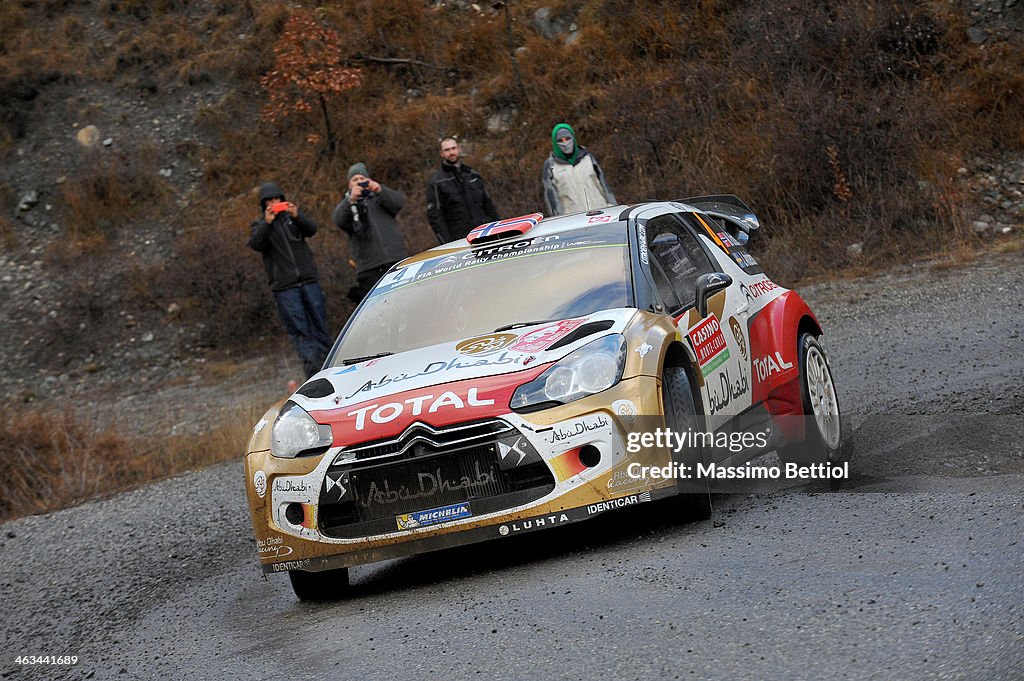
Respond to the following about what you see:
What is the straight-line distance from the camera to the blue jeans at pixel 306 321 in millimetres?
12758

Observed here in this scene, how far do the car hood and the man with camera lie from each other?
594 centimetres

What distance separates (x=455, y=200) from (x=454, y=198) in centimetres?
2

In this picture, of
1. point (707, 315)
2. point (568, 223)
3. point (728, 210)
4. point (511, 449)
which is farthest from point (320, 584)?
point (728, 210)

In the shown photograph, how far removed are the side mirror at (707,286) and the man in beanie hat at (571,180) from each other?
5271mm

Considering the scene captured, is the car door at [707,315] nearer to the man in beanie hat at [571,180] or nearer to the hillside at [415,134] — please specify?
the man in beanie hat at [571,180]

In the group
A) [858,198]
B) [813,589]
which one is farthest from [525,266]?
[858,198]

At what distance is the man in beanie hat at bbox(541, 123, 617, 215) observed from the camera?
1195 cm

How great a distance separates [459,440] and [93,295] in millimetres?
17767

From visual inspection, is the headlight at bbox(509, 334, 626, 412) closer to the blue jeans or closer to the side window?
the side window

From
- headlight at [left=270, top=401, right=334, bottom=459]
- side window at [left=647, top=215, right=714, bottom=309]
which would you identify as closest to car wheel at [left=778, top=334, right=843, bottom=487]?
side window at [left=647, top=215, right=714, bottom=309]

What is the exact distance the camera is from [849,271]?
16.3 metres

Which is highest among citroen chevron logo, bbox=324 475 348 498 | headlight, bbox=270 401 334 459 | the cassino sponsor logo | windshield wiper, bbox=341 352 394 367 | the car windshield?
the car windshield

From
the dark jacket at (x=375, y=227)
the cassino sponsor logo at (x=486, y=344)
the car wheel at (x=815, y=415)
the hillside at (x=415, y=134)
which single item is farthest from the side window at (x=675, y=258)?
the hillside at (x=415, y=134)

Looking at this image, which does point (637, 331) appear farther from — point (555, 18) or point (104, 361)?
point (555, 18)
